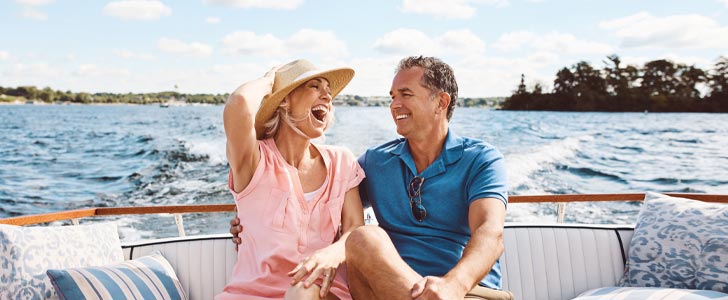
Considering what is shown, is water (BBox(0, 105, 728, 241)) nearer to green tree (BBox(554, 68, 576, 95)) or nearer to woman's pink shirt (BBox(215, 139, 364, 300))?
woman's pink shirt (BBox(215, 139, 364, 300))

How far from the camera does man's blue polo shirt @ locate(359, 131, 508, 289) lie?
1859 millimetres

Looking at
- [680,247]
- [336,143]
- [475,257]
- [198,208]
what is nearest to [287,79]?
[475,257]

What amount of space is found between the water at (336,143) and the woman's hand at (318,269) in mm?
5310

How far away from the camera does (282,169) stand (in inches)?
69.1

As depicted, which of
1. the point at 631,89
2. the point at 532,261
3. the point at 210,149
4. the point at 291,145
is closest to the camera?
the point at 291,145

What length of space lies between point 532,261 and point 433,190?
657 mm

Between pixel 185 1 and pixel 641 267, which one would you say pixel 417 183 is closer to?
pixel 641 267

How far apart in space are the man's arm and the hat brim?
626mm

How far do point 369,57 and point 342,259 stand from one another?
70.3 ft

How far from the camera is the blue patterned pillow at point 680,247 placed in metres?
1.95

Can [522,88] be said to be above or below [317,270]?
above

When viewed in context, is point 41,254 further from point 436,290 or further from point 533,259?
point 533,259

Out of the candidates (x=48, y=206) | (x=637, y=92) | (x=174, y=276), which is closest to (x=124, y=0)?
(x=48, y=206)

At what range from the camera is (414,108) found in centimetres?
200
